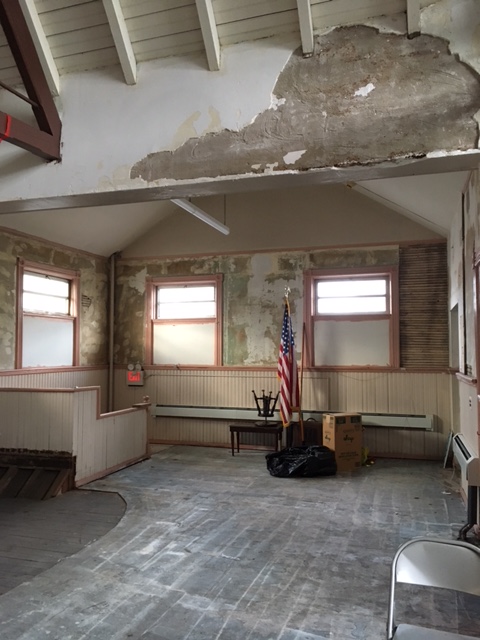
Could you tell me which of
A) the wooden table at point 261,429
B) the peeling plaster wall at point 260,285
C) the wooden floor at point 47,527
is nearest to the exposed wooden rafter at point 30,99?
the wooden floor at point 47,527

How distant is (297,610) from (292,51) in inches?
120

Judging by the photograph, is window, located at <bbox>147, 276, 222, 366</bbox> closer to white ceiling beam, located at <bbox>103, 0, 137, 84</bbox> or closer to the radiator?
the radiator

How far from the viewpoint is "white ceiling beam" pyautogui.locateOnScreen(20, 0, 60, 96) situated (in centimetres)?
268

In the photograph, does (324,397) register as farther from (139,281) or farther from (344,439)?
(139,281)

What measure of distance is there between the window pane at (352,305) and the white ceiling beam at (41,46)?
5674 mm

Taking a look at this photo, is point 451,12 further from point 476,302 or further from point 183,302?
point 183,302

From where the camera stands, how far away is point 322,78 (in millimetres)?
2469

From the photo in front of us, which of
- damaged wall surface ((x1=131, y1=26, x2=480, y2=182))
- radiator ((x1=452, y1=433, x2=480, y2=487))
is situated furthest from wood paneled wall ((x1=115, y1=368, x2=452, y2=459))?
damaged wall surface ((x1=131, y1=26, x2=480, y2=182))

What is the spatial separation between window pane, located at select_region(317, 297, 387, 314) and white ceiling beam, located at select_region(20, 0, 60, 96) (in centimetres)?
567

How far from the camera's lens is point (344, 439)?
6.81 metres

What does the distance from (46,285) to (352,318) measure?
4694 mm

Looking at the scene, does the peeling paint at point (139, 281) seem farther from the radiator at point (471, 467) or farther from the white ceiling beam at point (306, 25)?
the white ceiling beam at point (306, 25)

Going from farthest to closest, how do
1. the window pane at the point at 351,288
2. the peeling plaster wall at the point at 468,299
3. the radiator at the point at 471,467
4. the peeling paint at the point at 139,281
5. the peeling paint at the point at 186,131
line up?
the peeling paint at the point at 139,281, the window pane at the point at 351,288, the peeling plaster wall at the point at 468,299, the radiator at the point at 471,467, the peeling paint at the point at 186,131

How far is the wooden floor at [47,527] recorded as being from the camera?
3.62 meters
